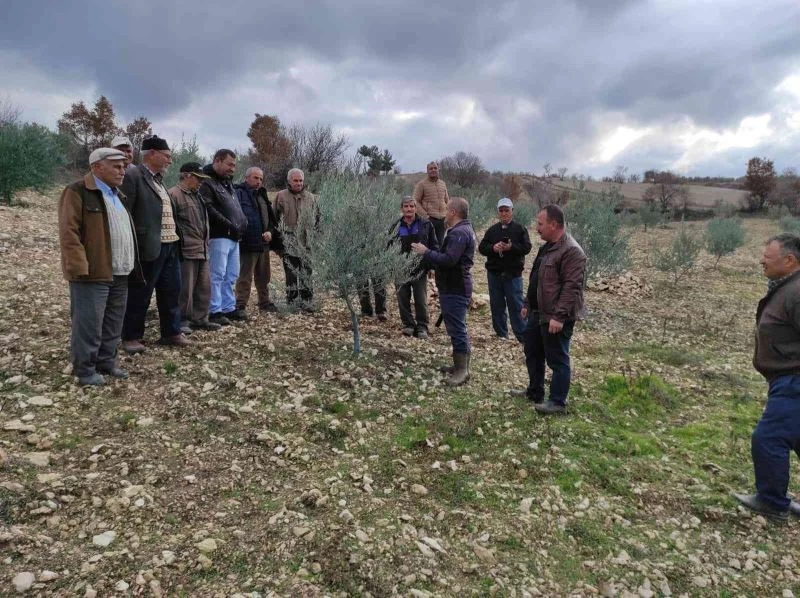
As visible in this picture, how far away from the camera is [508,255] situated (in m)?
6.32

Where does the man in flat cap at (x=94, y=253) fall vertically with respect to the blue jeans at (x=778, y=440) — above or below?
above

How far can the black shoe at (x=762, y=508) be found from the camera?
323cm

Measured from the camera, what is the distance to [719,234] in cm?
1619

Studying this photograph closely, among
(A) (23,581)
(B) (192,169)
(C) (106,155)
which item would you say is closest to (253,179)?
(B) (192,169)

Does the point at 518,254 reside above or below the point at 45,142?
below

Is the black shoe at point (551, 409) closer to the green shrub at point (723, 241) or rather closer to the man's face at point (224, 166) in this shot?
the man's face at point (224, 166)

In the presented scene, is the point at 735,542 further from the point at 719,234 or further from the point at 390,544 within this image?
the point at 719,234

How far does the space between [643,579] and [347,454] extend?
197 centimetres

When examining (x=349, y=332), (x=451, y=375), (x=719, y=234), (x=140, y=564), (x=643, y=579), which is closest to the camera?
(x=140, y=564)

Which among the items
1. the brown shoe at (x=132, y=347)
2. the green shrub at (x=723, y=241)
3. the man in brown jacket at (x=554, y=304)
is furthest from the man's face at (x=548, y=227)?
the green shrub at (x=723, y=241)

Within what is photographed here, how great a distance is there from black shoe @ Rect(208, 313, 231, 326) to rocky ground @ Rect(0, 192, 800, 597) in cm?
21

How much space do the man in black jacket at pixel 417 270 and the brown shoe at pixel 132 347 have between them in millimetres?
2866

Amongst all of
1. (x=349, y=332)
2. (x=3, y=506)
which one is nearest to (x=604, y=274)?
(x=349, y=332)

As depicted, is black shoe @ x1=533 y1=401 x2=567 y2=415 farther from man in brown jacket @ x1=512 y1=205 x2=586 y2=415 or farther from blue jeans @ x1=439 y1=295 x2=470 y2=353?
blue jeans @ x1=439 y1=295 x2=470 y2=353
